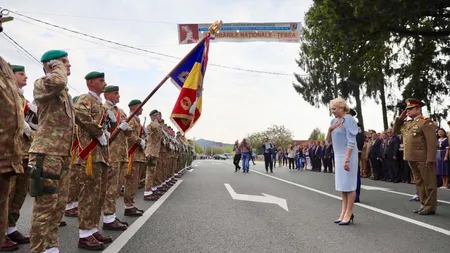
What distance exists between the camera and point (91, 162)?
472 cm

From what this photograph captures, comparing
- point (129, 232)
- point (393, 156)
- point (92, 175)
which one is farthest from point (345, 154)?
point (393, 156)

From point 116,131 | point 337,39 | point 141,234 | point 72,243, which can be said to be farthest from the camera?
point 337,39

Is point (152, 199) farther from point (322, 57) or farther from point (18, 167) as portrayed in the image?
point (322, 57)

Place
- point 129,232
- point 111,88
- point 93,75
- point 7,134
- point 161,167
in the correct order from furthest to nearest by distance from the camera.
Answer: point 161,167 → point 111,88 → point 129,232 → point 93,75 → point 7,134

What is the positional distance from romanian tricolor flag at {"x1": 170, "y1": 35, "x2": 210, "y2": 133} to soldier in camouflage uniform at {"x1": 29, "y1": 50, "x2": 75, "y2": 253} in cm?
222

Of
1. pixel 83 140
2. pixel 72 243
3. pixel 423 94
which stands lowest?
pixel 72 243

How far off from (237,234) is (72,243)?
2022mm

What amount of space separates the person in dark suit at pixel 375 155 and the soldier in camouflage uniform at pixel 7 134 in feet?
52.5

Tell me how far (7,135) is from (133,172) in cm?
436

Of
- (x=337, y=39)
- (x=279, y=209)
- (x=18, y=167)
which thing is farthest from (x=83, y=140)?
(x=337, y=39)

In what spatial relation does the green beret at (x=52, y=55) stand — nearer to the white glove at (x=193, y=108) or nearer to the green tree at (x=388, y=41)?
the white glove at (x=193, y=108)

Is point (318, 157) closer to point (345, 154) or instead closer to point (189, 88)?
point (345, 154)

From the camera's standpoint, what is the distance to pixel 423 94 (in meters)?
20.5

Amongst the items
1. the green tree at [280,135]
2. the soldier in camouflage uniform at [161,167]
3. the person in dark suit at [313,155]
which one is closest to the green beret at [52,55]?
the soldier in camouflage uniform at [161,167]
